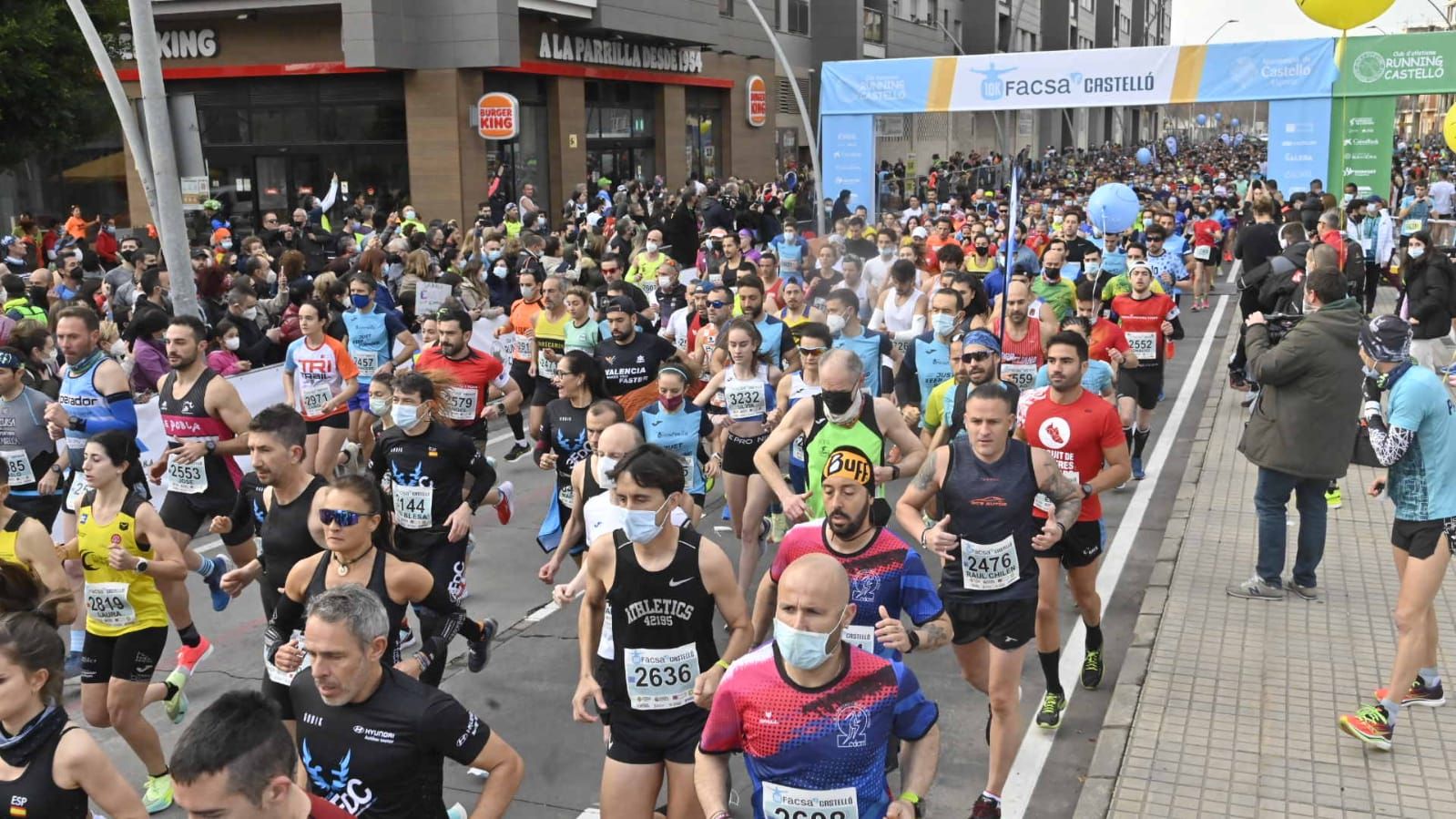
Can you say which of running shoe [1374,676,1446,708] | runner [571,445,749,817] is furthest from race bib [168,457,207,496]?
running shoe [1374,676,1446,708]

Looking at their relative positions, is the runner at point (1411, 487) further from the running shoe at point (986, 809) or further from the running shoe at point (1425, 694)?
the running shoe at point (986, 809)

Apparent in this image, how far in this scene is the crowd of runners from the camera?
12.5 feet

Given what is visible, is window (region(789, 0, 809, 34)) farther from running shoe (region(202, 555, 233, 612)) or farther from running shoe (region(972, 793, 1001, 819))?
running shoe (region(972, 793, 1001, 819))

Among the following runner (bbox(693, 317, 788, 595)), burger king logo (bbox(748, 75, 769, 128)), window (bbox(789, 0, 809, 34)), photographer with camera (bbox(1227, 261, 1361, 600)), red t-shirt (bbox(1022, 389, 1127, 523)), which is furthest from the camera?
window (bbox(789, 0, 809, 34))

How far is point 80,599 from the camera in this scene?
764 cm

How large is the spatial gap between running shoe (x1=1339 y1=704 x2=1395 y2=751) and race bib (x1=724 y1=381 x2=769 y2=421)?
12.8 feet

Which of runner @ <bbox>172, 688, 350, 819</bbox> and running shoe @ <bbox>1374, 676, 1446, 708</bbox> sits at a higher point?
runner @ <bbox>172, 688, 350, 819</bbox>

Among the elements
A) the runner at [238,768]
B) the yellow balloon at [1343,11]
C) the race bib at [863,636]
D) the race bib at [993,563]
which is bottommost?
the race bib at [863,636]

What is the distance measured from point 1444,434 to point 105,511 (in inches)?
241

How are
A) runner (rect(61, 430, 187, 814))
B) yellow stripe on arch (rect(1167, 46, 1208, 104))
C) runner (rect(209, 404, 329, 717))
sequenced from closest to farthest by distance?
runner (rect(209, 404, 329, 717)) < runner (rect(61, 430, 187, 814)) < yellow stripe on arch (rect(1167, 46, 1208, 104))

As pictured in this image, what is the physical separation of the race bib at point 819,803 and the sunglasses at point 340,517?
199cm

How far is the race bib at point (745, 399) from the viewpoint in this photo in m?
8.63

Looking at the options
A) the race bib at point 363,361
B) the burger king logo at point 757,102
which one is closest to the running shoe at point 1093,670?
the race bib at point 363,361

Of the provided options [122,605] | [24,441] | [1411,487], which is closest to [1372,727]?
[1411,487]
